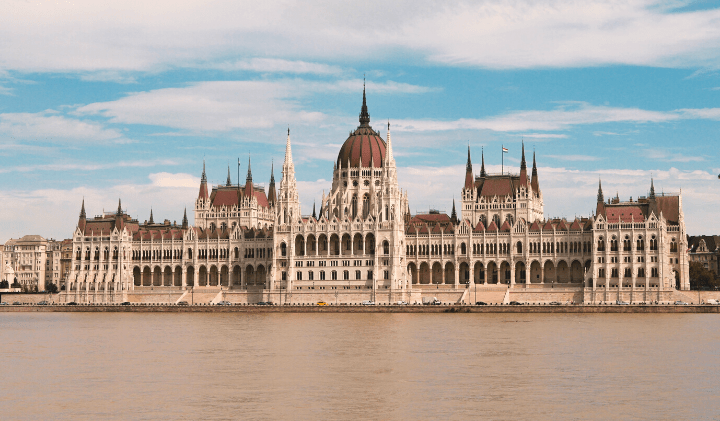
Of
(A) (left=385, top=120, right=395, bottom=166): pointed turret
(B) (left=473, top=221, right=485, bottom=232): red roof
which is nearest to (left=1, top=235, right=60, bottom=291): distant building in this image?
(A) (left=385, top=120, right=395, bottom=166): pointed turret

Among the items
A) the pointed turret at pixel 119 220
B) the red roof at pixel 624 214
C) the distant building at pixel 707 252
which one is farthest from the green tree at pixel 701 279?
the pointed turret at pixel 119 220

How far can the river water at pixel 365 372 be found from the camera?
38375 mm

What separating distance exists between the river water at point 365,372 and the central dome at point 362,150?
187ft

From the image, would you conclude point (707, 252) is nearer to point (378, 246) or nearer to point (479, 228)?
point (479, 228)

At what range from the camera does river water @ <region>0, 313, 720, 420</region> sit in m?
38.4

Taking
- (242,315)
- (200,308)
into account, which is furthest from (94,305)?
(242,315)

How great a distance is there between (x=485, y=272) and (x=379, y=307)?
1840 cm

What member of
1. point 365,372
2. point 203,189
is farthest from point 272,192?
point 365,372

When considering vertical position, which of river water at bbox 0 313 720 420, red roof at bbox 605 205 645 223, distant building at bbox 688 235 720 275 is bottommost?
river water at bbox 0 313 720 420

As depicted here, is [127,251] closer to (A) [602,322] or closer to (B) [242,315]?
(B) [242,315]

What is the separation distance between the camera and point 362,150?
139875 millimetres

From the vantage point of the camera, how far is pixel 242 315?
360 feet

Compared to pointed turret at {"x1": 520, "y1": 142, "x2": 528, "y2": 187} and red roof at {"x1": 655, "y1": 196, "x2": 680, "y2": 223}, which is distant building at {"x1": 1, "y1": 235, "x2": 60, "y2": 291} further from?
red roof at {"x1": 655, "y1": 196, "x2": 680, "y2": 223}

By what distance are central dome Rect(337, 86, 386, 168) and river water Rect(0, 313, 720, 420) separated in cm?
5702
